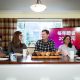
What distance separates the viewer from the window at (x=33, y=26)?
6.30 m

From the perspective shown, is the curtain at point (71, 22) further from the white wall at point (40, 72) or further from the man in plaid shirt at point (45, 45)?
the white wall at point (40, 72)

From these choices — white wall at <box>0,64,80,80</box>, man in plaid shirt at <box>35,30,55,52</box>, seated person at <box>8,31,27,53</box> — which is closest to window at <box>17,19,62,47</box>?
seated person at <box>8,31,27,53</box>

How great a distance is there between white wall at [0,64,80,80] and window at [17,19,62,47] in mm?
3939

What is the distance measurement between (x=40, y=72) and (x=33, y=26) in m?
4.07

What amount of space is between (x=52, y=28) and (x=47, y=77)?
12.4 feet

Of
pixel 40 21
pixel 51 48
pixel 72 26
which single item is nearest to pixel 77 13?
pixel 72 26

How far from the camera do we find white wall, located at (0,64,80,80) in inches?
92.4

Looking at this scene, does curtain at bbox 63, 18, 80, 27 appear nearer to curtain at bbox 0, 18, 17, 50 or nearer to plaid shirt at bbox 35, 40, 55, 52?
curtain at bbox 0, 18, 17, 50

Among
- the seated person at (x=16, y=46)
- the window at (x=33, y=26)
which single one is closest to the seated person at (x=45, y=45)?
the seated person at (x=16, y=46)

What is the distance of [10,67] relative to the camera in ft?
7.68

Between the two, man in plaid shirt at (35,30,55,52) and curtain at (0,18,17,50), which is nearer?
man in plaid shirt at (35,30,55,52)

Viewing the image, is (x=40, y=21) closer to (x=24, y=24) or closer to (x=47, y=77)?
(x=24, y=24)

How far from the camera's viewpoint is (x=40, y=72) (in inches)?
93.9

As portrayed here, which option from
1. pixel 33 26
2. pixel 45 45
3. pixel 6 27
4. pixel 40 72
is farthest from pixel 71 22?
pixel 40 72
